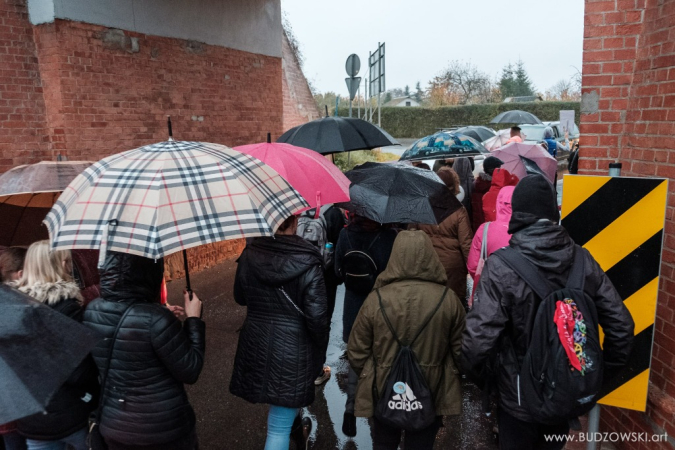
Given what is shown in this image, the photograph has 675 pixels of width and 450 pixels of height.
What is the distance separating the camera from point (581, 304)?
2.33 meters

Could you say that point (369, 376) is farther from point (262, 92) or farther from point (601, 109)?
point (262, 92)

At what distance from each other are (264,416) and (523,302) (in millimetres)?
2554

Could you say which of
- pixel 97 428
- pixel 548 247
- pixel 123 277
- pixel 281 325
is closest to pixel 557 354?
pixel 548 247

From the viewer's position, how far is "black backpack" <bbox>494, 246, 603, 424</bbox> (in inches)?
90.3

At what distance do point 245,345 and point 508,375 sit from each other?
1554mm

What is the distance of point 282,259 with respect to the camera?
2947mm

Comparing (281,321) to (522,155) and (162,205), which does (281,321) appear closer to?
(162,205)

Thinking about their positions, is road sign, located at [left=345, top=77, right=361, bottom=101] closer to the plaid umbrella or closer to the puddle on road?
the puddle on road

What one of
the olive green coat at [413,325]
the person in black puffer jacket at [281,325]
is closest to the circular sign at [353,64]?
the person in black puffer jacket at [281,325]

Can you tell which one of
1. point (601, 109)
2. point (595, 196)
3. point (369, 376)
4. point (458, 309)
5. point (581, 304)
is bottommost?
point (369, 376)

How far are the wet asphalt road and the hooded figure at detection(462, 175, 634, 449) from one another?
55.0 inches

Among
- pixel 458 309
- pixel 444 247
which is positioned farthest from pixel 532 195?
pixel 444 247

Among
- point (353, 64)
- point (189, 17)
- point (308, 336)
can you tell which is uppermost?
point (189, 17)

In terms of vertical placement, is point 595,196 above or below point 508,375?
above
